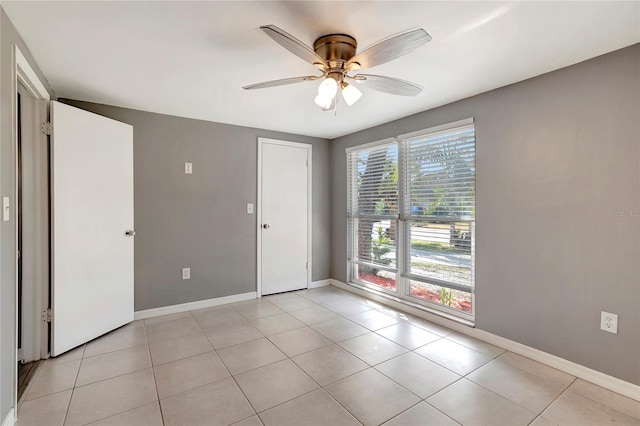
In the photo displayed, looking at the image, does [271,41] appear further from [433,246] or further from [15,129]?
[433,246]

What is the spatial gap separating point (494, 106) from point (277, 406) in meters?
2.87

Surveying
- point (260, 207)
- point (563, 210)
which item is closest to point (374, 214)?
point (260, 207)

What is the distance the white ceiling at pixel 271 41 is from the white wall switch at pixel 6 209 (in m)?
1.00

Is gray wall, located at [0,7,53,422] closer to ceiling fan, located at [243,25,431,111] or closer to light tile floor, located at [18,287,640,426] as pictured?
light tile floor, located at [18,287,640,426]

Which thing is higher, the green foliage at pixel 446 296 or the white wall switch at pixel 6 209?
the white wall switch at pixel 6 209

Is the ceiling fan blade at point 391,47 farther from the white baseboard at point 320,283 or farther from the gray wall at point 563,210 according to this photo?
the white baseboard at point 320,283

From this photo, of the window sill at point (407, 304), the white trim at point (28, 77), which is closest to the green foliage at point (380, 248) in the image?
the window sill at point (407, 304)

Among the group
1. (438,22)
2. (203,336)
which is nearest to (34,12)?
(438,22)

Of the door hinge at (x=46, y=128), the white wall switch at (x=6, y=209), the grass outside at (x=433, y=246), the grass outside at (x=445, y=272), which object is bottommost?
the grass outside at (x=445, y=272)

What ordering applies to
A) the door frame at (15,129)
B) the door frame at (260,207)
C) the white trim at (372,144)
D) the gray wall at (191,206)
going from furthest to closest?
the door frame at (260,207) → the white trim at (372,144) → the gray wall at (191,206) → the door frame at (15,129)

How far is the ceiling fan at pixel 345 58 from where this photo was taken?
1490 mm

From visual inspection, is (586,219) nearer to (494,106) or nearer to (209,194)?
(494,106)

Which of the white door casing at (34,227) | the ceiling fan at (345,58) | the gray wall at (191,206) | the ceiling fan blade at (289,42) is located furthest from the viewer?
the gray wall at (191,206)

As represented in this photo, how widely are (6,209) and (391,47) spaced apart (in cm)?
221
